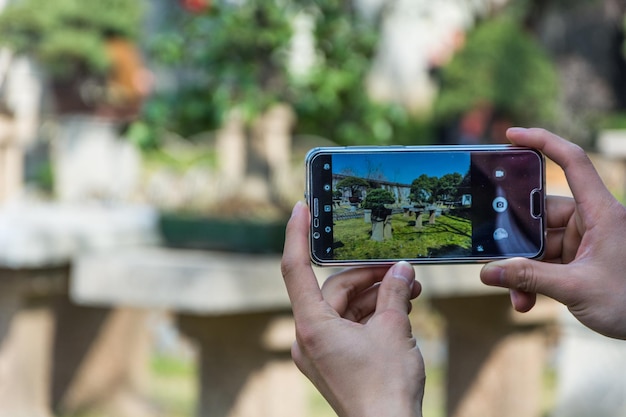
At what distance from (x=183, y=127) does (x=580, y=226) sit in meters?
2.15

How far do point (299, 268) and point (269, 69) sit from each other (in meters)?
2.15

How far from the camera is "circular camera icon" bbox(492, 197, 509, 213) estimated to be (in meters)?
1.16

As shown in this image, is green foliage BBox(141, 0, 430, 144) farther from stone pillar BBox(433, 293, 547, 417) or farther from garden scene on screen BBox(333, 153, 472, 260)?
garden scene on screen BBox(333, 153, 472, 260)

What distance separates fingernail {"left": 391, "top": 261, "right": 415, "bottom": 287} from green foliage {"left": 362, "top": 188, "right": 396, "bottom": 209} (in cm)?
11

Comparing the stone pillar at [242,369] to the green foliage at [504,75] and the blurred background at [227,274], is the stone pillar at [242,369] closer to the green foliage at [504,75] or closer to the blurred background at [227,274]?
the blurred background at [227,274]

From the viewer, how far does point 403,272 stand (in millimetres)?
1034

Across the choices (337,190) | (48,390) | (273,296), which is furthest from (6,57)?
(337,190)

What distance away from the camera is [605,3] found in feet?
33.6

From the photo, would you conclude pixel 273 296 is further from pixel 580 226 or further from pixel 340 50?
pixel 580 226

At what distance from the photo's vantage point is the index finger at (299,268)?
1.00 metres

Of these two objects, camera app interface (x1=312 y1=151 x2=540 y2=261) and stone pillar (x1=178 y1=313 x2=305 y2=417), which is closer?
camera app interface (x1=312 y1=151 x2=540 y2=261)

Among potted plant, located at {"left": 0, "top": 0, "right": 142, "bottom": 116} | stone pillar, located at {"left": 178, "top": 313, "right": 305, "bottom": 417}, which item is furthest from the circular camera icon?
potted plant, located at {"left": 0, "top": 0, "right": 142, "bottom": 116}

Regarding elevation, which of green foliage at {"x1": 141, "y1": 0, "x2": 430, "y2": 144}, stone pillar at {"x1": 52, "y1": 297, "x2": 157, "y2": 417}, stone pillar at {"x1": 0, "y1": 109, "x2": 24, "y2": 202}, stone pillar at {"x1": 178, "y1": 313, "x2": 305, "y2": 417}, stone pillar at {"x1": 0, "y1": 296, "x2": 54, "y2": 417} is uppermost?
green foliage at {"x1": 141, "y1": 0, "x2": 430, "y2": 144}

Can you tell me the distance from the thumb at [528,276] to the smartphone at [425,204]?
3.3 inches
